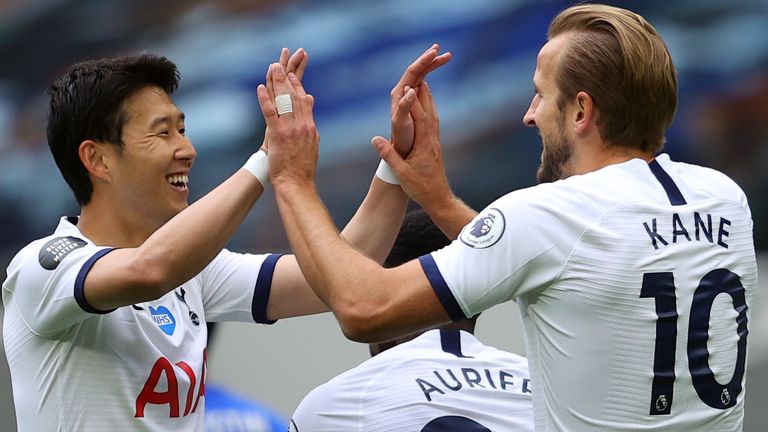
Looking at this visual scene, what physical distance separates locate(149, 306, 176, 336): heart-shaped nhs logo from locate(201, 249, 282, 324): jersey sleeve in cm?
25

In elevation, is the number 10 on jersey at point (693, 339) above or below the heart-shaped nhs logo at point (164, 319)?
below

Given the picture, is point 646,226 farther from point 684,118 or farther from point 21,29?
point 21,29

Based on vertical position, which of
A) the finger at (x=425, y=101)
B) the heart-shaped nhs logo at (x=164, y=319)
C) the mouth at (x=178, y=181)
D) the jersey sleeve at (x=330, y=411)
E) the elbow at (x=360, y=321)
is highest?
the finger at (x=425, y=101)

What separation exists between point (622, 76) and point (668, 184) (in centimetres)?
23

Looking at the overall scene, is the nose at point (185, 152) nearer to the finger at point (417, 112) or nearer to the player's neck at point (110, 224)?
the player's neck at point (110, 224)

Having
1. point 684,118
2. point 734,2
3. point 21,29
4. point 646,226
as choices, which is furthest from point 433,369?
point 21,29

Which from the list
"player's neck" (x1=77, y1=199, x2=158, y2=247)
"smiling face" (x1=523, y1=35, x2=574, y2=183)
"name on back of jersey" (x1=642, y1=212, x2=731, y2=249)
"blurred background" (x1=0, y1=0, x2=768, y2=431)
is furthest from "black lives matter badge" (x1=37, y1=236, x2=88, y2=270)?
"blurred background" (x1=0, y1=0, x2=768, y2=431)

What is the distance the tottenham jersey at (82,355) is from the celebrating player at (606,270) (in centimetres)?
55

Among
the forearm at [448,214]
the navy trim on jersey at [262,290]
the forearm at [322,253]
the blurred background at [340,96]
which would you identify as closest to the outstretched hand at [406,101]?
the forearm at [448,214]

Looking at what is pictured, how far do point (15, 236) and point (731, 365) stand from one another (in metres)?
3.44

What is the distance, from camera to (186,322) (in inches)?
114

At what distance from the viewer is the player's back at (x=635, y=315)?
221cm

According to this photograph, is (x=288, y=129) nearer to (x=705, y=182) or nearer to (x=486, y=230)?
(x=486, y=230)

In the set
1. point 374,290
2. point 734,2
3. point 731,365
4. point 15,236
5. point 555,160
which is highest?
point 734,2
